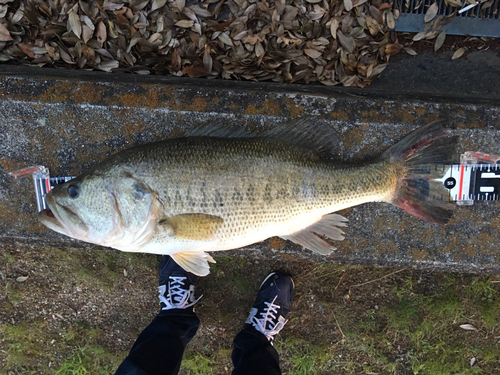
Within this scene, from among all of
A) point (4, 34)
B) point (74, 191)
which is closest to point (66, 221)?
point (74, 191)

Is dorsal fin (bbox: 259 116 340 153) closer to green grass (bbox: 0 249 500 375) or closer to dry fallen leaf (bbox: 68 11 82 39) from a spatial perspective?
green grass (bbox: 0 249 500 375)

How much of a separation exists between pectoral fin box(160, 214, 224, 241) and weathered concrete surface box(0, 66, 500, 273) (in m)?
0.77

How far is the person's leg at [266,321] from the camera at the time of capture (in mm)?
3323

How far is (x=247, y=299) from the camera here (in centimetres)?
369

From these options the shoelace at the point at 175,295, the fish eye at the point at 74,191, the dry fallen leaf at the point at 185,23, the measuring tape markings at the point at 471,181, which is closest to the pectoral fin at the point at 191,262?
the fish eye at the point at 74,191

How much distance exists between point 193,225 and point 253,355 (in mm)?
1600

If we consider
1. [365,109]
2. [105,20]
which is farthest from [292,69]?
[105,20]

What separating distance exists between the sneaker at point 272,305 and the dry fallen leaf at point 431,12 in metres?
2.64

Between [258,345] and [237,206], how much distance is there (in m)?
1.66

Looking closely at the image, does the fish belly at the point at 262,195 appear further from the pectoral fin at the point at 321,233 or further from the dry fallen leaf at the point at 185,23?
the dry fallen leaf at the point at 185,23

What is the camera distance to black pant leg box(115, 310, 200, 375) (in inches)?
115

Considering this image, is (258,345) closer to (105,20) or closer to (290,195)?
(290,195)

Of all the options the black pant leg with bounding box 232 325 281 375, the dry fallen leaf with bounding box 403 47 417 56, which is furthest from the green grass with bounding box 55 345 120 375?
the dry fallen leaf with bounding box 403 47 417 56

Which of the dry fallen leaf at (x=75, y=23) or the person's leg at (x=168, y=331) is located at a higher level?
the dry fallen leaf at (x=75, y=23)
